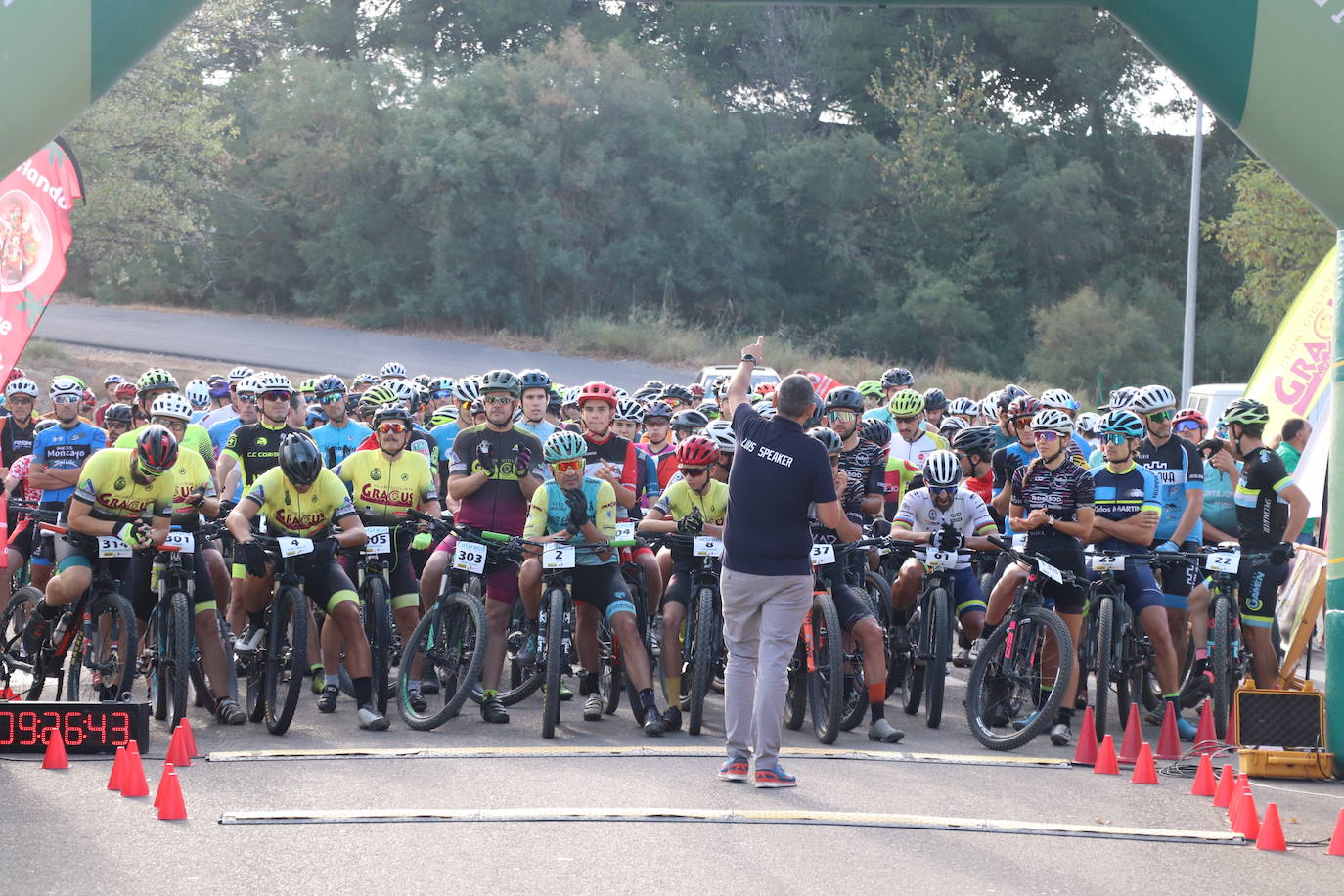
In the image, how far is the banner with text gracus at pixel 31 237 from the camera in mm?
12148

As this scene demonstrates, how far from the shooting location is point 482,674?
10.9m

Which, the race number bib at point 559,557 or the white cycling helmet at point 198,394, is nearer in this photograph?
the race number bib at point 559,557

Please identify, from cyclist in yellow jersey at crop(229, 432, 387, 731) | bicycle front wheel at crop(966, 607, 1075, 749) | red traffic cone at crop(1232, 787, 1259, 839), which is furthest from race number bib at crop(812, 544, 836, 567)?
red traffic cone at crop(1232, 787, 1259, 839)

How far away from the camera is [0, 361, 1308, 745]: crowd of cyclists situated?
10.4 metres

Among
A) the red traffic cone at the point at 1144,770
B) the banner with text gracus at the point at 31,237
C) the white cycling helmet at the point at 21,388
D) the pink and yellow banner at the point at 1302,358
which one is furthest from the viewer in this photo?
the pink and yellow banner at the point at 1302,358

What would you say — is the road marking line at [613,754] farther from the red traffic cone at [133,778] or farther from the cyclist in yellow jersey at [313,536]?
the red traffic cone at [133,778]

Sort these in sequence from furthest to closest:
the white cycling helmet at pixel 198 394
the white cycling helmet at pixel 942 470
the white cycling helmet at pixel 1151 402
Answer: the white cycling helmet at pixel 198 394
the white cycling helmet at pixel 1151 402
the white cycling helmet at pixel 942 470

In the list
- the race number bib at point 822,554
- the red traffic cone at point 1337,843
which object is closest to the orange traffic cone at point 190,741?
the race number bib at point 822,554

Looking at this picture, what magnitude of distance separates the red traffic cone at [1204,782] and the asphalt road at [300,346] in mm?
31221

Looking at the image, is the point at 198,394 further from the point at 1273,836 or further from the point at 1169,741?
the point at 1273,836

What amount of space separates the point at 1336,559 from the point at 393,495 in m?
5.94

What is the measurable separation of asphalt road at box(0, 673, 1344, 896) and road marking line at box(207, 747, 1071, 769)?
55mm

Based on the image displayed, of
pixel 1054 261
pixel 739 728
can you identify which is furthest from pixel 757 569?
pixel 1054 261

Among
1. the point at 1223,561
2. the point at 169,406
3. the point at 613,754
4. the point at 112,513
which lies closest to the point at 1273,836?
the point at 1223,561
